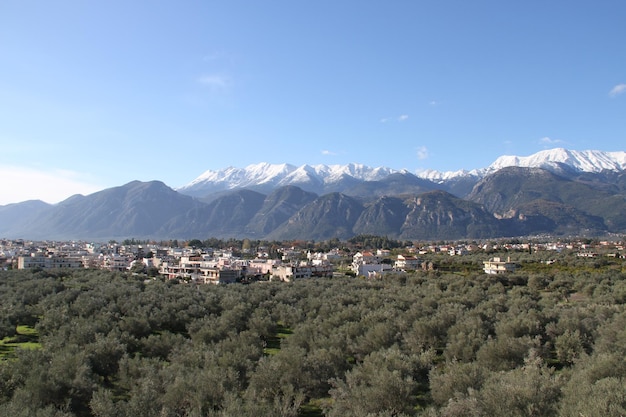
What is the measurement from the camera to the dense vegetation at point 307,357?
1562cm

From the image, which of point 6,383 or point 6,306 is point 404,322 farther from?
point 6,306

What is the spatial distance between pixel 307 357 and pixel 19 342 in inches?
804

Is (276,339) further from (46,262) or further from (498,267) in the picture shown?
(46,262)

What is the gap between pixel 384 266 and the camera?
81438 millimetres

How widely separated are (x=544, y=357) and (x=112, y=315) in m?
27.0

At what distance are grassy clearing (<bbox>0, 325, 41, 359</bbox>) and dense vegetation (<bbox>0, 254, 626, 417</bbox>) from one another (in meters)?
0.18

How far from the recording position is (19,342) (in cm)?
3022

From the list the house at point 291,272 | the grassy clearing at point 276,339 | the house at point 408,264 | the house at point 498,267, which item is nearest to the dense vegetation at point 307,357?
the grassy clearing at point 276,339

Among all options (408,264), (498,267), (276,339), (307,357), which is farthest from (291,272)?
(307,357)

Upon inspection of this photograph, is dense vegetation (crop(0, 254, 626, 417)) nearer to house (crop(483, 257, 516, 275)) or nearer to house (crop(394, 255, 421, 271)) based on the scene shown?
house (crop(483, 257, 516, 275))

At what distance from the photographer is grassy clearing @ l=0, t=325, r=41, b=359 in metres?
27.4

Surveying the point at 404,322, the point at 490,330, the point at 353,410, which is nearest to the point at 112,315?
the point at 404,322

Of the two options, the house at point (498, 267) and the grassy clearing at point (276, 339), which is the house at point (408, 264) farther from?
the grassy clearing at point (276, 339)

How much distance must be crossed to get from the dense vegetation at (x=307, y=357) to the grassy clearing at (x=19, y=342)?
177 mm
